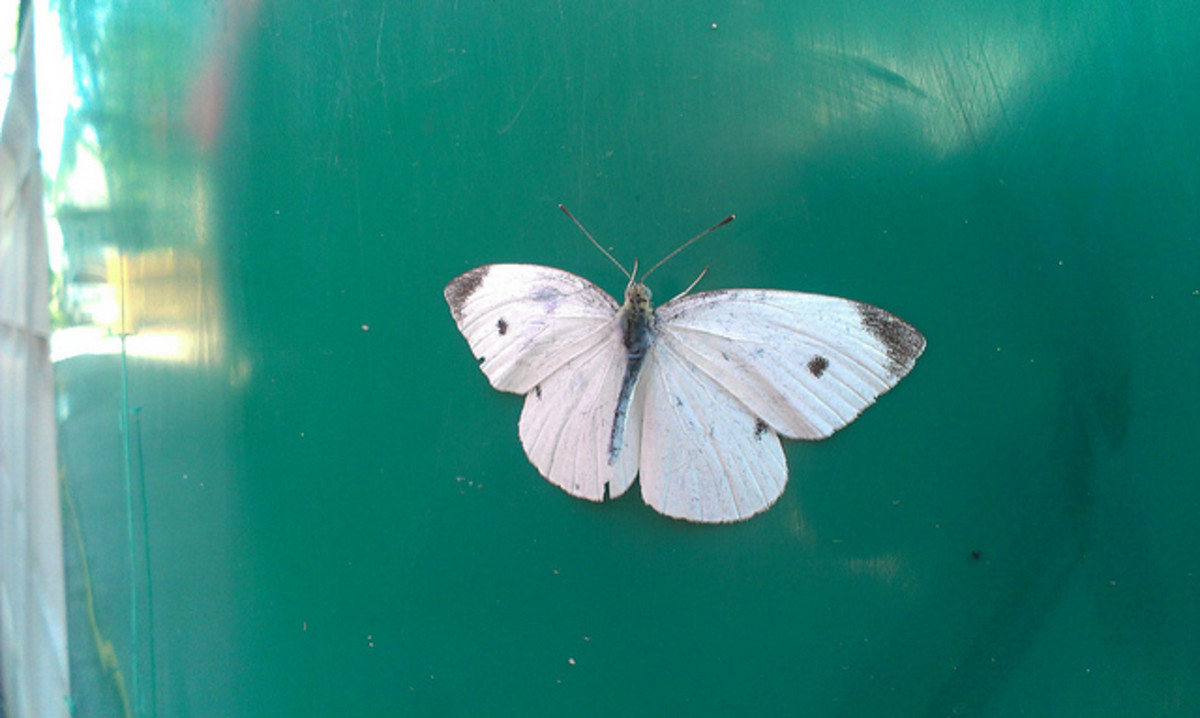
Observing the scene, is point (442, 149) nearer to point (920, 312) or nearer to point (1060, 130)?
point (920, 312)

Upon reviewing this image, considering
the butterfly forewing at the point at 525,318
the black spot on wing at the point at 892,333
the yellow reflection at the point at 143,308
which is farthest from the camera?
the yellow reflection at the point at 143,308

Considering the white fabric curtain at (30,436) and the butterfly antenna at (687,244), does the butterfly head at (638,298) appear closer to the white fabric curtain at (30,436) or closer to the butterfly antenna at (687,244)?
the butterfly antenna at (687,244)

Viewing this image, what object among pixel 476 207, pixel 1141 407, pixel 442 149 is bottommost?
pixel 1141 407

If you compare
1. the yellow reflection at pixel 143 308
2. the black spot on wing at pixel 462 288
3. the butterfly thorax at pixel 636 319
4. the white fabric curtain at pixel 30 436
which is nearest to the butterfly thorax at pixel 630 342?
the butterfly thorax at pixel 636 319

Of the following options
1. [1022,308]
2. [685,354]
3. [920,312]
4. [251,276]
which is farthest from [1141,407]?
[251,276]

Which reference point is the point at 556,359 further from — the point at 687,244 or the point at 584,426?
the point at 687,244

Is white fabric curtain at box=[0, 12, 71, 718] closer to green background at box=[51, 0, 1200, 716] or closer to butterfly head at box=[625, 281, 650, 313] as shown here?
green background at box=[51, 0, 1200, 716]

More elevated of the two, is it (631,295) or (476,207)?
(476,207)
